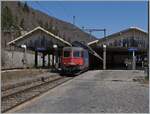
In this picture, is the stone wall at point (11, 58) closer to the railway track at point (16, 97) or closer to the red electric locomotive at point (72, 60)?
the red electric locomotive at point (72, 60)

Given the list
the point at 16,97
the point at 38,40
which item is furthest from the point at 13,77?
the point at 38,40

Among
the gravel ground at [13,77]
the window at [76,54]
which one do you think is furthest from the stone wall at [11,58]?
the gravel ground at [13,77]

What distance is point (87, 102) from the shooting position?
50.8 ft

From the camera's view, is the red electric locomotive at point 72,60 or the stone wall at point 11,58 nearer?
the red electric locomotive at point 72,60

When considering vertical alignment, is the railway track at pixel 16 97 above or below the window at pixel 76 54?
below

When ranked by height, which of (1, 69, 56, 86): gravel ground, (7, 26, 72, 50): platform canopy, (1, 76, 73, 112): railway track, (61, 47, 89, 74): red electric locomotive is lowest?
(1, 76, 73, 112): railway track


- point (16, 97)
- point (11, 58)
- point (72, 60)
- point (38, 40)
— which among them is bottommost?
point (16, 97)

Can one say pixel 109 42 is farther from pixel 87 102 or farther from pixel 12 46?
pixel 87 102

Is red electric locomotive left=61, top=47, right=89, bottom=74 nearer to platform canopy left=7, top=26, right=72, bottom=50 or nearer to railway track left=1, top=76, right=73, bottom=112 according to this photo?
railway track left=1, top=76, right=73, bottom=112

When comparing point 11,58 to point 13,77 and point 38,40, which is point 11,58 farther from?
point 13,77

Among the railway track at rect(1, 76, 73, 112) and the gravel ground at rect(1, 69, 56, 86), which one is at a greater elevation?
the gravel ground at rect(1, 69, 56, 86)

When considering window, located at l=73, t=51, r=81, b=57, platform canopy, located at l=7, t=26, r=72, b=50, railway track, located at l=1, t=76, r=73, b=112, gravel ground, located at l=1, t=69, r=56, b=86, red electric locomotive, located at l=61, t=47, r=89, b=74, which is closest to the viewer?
railway track, located at l=1, t=76, r=73, b=112

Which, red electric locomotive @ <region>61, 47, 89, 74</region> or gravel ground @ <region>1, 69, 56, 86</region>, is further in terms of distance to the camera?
red electric locomotive @ <region>61, 47, 89, 74</region>

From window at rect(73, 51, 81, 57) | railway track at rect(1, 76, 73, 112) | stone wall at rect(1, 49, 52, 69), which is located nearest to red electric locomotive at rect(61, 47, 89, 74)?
window at rect(73, 51, 81, 57)
